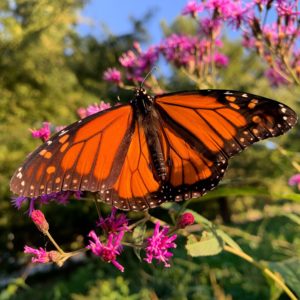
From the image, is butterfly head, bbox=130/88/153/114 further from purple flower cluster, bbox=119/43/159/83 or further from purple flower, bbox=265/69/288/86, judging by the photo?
purple flower, bbox=265/69/288/86

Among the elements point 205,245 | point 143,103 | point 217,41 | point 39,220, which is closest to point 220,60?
point 217,41

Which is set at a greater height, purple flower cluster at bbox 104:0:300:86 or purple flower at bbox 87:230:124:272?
purple flower cluster at bbox 104:0:300:86

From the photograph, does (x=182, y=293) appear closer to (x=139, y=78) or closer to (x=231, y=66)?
(x=139, y=78)

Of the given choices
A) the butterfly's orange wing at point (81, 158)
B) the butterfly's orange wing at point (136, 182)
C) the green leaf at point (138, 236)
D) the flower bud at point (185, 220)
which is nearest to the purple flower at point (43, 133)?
the butterfly's orange wing at point (81, 158)

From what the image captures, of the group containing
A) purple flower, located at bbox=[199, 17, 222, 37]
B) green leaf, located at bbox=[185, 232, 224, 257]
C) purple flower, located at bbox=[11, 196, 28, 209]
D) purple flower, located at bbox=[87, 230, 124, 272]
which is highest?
purple flower, located at bbox=[199, 17, 222, 37]

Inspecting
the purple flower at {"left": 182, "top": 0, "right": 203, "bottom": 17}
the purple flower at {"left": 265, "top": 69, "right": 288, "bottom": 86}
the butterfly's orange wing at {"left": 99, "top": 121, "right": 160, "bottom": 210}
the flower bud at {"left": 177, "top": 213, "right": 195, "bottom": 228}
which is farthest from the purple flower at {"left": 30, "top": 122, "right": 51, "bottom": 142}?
the purple flower at {"left": 265, "top": 69, "right": 288, "bottom": 86}

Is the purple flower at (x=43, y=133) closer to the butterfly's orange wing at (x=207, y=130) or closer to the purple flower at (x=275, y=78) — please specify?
the butterfly's orange wing at (x=207, y=130)

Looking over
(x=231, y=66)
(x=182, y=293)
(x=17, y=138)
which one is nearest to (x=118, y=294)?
(x=182, y=293)
